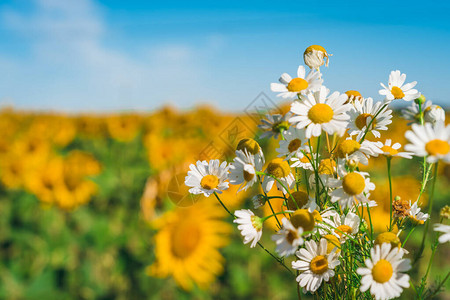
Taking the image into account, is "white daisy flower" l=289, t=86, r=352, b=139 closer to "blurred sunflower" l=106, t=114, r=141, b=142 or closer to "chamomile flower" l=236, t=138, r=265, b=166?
"chamomile flower" l=236, t=138, r=265, b=166

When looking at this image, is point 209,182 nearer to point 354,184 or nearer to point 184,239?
point 354,184

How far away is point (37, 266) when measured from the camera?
208 centimetres

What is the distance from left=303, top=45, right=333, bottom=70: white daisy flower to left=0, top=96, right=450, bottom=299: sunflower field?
0.76 m

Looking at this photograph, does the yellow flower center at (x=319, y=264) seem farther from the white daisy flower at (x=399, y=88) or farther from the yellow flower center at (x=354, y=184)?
the white daisy flower at (x=399, y=88)

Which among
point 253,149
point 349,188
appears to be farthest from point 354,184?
point 253,149

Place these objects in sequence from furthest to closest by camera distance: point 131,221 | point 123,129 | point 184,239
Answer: point 123,129, point 131,221, point 184,239

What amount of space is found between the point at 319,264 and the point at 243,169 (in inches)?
4.6

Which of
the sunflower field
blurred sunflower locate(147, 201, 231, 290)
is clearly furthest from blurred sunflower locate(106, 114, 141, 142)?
blurred sunflower locate(147, 201, 231, 290)

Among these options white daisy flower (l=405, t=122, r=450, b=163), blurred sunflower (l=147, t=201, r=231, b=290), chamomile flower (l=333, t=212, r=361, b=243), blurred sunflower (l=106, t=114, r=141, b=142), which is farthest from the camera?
blurred sunflower (l=106, t=114, r=141, b=142)

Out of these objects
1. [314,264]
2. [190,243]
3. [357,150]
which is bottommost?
[190,243]

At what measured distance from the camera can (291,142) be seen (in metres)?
0.39

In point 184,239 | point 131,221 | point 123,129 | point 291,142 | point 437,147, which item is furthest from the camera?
point 123,129

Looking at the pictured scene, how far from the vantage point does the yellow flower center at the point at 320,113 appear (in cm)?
34

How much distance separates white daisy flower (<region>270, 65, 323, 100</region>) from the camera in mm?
341
